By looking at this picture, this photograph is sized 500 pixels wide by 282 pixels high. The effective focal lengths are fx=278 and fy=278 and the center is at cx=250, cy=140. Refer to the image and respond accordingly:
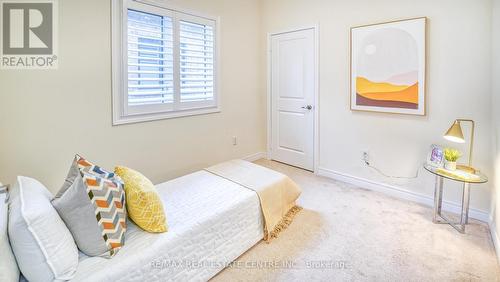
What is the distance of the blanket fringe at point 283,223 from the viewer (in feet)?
7.65

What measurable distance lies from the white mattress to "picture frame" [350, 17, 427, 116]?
1.94m

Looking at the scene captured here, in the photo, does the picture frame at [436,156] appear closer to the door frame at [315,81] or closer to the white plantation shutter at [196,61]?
the door frame at [315,81]

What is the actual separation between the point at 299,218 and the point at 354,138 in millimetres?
1409

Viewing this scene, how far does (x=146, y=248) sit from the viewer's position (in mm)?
1578

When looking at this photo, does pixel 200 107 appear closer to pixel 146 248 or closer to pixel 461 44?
pixel 146 248

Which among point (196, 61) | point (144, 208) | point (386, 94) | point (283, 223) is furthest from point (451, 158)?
point (196, 61)

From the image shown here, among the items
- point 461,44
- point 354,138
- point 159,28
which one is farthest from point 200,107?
point 461,44

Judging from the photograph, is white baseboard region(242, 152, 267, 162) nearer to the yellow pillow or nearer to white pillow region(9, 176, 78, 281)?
the yellow pillow

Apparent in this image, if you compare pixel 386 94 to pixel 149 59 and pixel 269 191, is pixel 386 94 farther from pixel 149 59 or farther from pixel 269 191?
pixel 149 59

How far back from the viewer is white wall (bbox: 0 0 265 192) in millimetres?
2305

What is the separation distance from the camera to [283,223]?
255cm

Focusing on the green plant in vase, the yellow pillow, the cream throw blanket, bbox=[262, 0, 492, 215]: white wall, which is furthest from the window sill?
the green plant in vase

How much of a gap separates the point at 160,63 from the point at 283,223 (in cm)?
219

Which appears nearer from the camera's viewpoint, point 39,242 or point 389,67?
point 39,242
